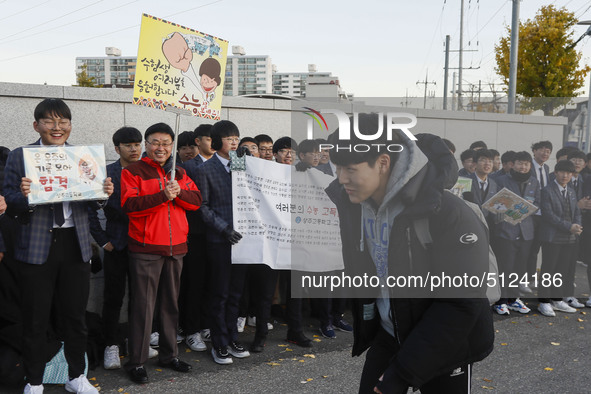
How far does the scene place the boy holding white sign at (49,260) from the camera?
12.9 feet

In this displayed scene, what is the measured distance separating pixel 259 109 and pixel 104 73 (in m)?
167

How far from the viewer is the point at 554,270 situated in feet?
11.0

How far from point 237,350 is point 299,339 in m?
0.69

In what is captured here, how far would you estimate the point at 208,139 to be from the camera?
567 centimetres

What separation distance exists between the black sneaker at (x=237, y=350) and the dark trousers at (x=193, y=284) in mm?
454

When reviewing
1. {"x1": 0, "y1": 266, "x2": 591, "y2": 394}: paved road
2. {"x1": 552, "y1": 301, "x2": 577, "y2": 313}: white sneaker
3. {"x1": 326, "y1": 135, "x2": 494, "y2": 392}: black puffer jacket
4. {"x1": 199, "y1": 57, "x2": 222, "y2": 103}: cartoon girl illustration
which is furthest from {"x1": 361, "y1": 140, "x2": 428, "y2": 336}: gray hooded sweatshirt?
{"x1": 552, "y1": 301, "x2": 577, "y2": 313}: white sneaker

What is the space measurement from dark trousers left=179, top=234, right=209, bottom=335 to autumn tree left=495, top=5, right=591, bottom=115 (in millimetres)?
18896

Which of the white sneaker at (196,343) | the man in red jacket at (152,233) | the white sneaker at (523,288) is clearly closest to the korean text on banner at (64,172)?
the man in red jacket at (152,233)

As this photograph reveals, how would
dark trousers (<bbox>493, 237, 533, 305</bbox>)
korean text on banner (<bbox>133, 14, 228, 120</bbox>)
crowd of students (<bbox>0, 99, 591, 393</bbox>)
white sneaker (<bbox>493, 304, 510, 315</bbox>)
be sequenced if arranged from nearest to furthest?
dark trousers (<bbox>493, 237, 533, 305</bbox>) < crowd of students (<bbox>0, 99, 591, 393</bbox>) < korean text on banner (<bbox>133, 14, 228, 120</bbox>) < white sneaker (<bbox>493, 304, 510, 315</bbox>)

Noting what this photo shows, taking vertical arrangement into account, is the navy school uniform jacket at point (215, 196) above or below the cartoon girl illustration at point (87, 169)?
below

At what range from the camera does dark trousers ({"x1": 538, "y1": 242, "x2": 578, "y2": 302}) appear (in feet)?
9.83

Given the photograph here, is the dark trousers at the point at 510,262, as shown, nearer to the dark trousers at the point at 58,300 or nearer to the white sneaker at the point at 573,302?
the dark trousers at the point at 58,300

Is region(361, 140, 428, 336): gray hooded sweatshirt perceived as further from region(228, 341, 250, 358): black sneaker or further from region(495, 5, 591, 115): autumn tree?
region(495, 5, 591, 115): autumn tree

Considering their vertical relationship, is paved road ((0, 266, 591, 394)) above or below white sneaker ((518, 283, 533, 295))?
below
